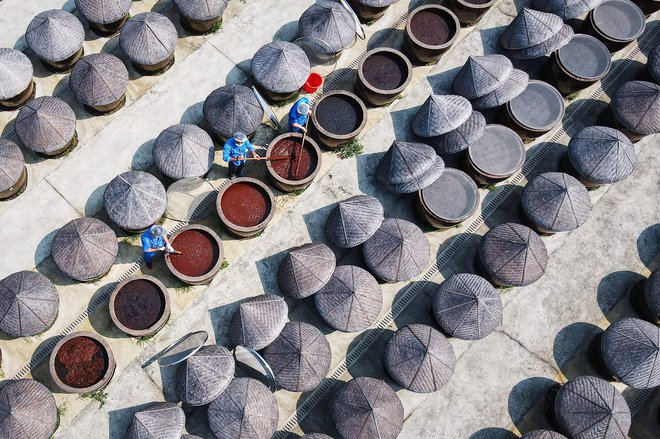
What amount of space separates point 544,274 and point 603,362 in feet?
8.89

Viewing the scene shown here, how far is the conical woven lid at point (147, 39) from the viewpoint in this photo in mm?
15188

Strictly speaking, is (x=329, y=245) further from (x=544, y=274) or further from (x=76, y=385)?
(x=76, y=385)

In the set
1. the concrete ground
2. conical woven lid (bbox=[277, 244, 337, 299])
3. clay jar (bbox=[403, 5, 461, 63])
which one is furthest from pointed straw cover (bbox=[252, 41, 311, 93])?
conical woven lid (bbox=[277, 244, 337, 299])

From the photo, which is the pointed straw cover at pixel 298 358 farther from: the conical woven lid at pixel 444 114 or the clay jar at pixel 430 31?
the clay jar at pixel 430 31

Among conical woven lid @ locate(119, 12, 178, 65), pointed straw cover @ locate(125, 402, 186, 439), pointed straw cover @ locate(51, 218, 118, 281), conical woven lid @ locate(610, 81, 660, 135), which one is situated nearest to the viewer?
pointed straw cover @ locate(125, 402, 186, 439)

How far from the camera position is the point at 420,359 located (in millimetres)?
13258

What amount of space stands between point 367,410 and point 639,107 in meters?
11.6

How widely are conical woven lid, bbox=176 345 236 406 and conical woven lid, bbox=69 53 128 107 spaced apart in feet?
24.3

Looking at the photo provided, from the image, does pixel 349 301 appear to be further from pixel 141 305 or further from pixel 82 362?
pixel 82 362

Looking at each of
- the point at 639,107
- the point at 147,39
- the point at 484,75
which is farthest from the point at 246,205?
the point at 639,107

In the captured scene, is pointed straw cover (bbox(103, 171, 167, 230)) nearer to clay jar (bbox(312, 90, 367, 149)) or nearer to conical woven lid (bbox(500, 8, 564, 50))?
clay jar (bbox(312, 90, 367, 149))

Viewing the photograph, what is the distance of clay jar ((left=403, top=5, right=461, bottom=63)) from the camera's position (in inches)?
651

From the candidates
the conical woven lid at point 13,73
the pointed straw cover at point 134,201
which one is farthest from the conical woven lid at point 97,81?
the pointed straw cover at point 134,201

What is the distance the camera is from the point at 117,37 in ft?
54.7
